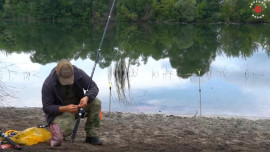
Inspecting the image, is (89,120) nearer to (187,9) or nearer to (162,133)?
(162,133)

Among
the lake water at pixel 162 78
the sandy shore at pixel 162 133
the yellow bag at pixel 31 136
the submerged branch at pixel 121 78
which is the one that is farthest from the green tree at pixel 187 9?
the yellow bag at pixel 31 136

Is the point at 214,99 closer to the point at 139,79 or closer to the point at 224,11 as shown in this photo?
the point at 139,79

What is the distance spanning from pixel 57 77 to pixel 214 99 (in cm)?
682

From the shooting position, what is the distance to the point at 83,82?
178 inches

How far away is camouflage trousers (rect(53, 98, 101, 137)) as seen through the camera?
4.43 meters

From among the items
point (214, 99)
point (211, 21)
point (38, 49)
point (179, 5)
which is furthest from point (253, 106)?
point (211, 21)

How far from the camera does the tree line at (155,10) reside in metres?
54.7

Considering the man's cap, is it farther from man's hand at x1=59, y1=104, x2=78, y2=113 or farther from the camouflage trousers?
the camouflage trousers

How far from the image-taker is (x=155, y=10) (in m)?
58.4

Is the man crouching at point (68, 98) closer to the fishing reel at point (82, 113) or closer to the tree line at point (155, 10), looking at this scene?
the fishing reel at point (82, 113)

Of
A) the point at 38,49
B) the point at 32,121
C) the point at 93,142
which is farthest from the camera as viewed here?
the point at 38,49

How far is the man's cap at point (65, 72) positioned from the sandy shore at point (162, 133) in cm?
70

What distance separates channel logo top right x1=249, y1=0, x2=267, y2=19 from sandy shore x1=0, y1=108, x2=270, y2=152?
47.1 m

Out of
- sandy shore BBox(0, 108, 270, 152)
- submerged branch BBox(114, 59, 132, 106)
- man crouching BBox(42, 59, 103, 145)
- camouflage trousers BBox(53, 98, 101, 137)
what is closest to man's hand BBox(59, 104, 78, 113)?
man crouching BBox(42, 59, 103, 145)
